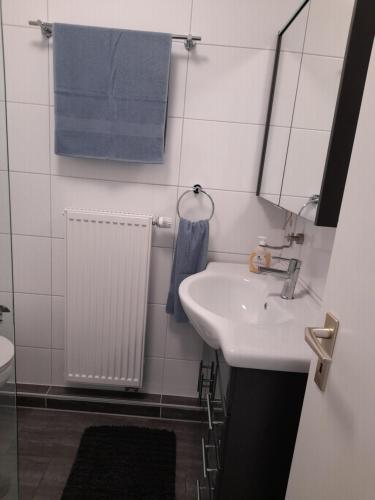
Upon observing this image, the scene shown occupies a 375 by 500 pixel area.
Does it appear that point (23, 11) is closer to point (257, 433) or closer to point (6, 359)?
point (6, 359)

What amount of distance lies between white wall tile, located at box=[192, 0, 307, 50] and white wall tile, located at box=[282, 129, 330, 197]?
1.90 feet

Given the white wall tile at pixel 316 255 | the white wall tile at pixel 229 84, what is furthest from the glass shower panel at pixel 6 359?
the white wall tile at pixel 316 255

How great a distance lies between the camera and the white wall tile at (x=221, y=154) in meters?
1.54

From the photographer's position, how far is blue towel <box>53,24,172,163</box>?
4.46ft

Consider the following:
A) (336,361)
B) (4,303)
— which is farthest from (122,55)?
(336,361)

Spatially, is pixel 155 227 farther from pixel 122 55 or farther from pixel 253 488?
pixel 253 488

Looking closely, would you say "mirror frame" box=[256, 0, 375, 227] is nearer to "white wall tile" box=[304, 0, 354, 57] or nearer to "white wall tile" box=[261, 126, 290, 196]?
"white wall tile" box=[304, 0, 354, 57]

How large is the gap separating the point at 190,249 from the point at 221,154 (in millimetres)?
476

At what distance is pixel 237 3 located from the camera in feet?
4.65

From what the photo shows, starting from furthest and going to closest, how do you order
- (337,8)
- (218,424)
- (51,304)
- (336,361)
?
(51,304) → (218,424) → (337,8) → (336,361)

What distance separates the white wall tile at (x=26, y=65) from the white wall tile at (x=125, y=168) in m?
0.20

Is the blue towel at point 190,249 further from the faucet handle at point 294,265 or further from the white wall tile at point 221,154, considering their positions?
the faucet handle at point 294,265

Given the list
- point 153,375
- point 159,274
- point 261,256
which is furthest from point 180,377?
point 261,256

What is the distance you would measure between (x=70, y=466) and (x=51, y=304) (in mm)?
760
